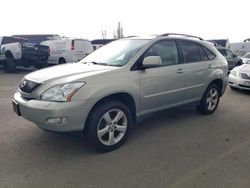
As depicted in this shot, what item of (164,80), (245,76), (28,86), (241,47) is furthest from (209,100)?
(241,47)

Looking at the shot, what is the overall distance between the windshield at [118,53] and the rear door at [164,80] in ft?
0.79

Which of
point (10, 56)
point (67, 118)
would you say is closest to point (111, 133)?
point (67, 118)

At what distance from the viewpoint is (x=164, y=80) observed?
174 inches

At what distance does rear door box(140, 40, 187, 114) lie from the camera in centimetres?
419

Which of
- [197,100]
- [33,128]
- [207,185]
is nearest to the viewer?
[207,185]

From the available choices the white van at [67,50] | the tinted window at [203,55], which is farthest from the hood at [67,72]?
the white van at [67,50]

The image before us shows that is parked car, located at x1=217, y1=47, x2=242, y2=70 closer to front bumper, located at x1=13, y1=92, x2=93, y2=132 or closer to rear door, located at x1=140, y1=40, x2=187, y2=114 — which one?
rear door, located at x1=140, y1=40, x2=187, y2=114

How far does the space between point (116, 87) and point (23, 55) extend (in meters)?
10.8

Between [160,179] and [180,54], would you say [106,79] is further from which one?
[180,54]

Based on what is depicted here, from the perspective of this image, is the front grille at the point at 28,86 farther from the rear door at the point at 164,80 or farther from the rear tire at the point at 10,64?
the rear tire at the point at 10,64

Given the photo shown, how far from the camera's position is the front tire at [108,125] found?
11.7ft

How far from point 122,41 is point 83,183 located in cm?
285

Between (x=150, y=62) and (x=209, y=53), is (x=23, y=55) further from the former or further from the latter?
(x=150, y=62)

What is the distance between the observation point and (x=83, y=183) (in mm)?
2965
